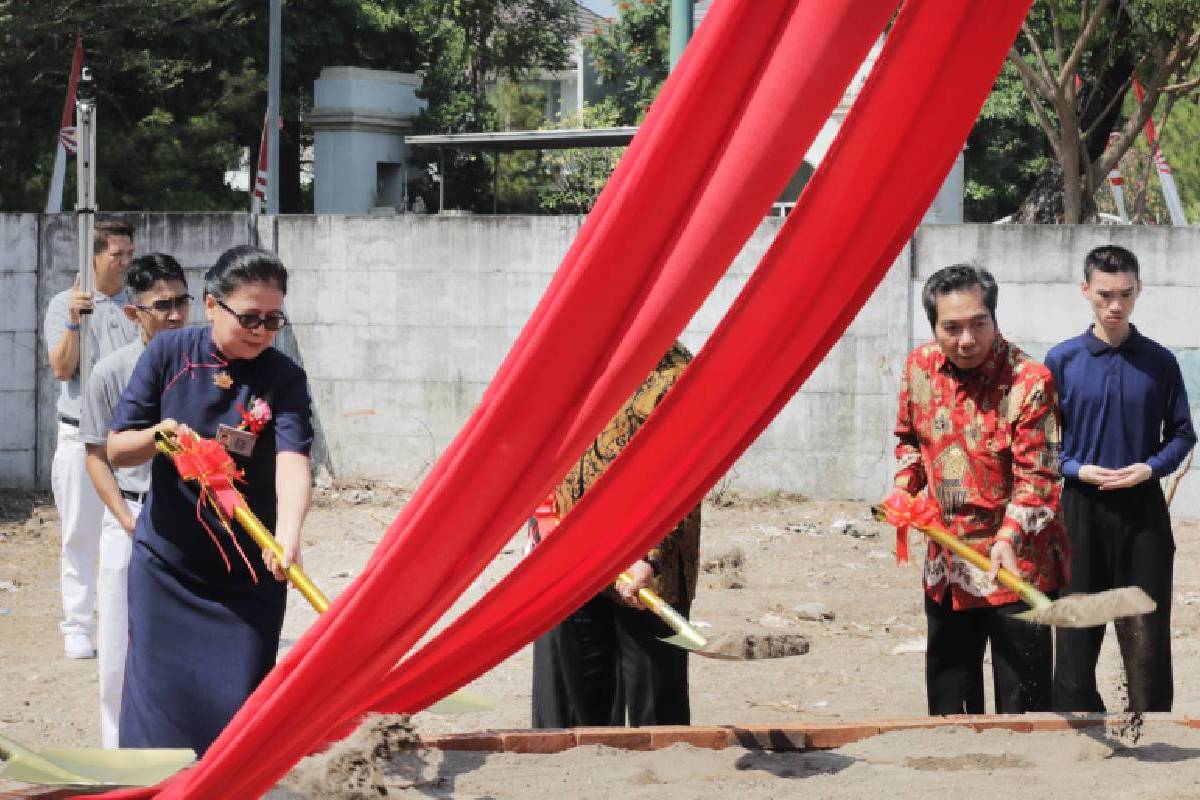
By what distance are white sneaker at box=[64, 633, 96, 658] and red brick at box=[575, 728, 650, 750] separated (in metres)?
2.79

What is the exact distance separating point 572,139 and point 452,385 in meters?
7.71

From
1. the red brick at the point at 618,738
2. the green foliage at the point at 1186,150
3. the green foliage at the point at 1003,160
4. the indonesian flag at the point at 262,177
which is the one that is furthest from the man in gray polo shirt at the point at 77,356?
the green foliage at the point at 1003,160

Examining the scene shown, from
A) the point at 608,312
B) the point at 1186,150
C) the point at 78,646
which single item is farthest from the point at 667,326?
the point at 1186,150

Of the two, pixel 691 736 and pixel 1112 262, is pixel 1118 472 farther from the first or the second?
pixel 691 736

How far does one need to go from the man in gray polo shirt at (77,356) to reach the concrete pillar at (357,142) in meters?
14.6

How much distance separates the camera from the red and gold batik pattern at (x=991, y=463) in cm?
404

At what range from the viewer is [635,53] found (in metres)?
29.2

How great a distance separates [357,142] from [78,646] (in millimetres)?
15711

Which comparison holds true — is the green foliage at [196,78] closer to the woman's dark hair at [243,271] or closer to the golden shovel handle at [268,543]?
the woman's dark hair at [243,271]

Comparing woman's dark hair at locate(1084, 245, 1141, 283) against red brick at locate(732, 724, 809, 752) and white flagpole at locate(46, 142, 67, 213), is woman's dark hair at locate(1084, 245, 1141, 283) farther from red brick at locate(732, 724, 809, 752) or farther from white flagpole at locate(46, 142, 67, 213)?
white flagpole at locate(46, 142, 67, 213)

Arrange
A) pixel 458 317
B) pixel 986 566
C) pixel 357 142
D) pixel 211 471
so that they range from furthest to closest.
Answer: pixel 357 142 → pixel 458 317 → pixel 986 566 → pixel 211 471

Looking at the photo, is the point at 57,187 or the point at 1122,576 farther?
the point at 57,187

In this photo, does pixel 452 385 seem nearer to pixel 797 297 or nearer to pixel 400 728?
pixel 400 728

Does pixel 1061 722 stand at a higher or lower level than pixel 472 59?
lower
